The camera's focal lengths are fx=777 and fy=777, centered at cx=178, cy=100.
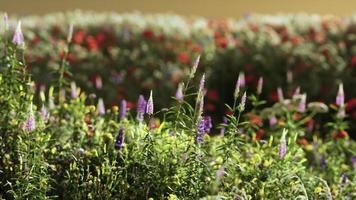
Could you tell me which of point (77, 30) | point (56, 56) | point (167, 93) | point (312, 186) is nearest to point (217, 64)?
point (167, 93)

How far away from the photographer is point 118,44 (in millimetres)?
13961

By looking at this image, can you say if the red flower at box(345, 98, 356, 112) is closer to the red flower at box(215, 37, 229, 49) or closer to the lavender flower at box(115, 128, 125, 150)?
the red flower at box(215, 37, 229, 49)

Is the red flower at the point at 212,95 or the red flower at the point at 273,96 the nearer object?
the red flower at the point at 273,96

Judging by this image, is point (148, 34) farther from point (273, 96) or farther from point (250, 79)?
point (273, 96)

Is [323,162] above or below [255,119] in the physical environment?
below

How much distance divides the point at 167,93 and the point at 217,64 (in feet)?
3.22

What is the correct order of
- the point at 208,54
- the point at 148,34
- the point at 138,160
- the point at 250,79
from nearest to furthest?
the point at 138,160
the point at 250,79
the point at 208,54
the point at 148,34

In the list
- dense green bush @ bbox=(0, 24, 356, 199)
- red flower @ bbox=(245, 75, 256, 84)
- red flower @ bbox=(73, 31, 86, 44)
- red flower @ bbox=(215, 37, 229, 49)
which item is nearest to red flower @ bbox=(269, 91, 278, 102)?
red flower @ bbox=(245, 75, 256, 84)

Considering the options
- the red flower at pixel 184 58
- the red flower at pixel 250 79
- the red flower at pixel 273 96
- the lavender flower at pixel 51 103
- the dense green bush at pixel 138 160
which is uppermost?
the red flower at pixel 184 58

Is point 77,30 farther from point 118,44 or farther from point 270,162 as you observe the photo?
point 270,162

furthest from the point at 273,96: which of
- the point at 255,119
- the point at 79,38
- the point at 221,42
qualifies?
the point at 255,119

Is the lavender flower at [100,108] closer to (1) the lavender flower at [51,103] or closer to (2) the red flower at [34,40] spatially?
(1) the lavender flower at [51,103]

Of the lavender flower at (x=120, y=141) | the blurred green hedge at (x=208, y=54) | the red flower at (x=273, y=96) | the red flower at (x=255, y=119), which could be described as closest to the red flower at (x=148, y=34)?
the blurred green hedge at (x=208, y=54)

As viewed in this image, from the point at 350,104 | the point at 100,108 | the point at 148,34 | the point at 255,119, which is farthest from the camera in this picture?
the point at 148,34
